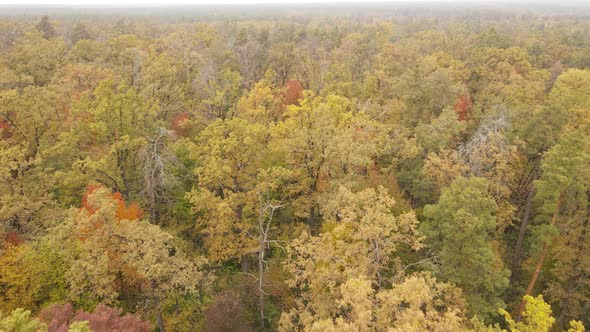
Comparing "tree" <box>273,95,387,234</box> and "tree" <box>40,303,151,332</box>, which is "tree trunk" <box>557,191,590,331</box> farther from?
"tree" <box>40,303,151,332</box>

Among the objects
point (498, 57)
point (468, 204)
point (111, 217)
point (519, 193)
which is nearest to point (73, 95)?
point (111, 217)

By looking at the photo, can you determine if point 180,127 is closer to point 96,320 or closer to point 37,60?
point 37,60

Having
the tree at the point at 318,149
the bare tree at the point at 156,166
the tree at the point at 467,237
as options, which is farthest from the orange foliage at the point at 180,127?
the tree at the point at 467,237

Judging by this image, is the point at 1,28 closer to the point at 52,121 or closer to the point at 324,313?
the point at 52,121

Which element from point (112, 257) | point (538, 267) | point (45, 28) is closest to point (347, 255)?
point (112, 257)

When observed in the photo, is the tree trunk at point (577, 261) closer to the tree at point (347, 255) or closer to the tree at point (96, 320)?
the tree at point (347, 255)

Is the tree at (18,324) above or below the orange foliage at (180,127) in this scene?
above

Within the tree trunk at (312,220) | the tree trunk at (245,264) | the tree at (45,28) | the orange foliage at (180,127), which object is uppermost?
the tree at (45,28)
